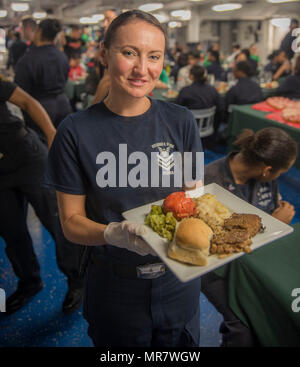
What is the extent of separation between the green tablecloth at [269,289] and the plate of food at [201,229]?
0.85ft

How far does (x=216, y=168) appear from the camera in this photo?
1410mm

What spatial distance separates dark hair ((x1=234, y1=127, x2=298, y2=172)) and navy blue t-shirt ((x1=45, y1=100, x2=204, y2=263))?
23.4 inches

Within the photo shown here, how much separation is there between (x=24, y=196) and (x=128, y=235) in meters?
0.97

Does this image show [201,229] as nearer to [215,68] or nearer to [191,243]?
[191,243]

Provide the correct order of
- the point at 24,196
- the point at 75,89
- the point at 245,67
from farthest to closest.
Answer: the point at 75,89
the point at 245,67
the point at 24,196

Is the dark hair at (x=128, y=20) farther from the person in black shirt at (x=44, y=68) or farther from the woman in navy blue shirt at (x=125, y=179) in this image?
the person in black shirt at (x=44, y=68)

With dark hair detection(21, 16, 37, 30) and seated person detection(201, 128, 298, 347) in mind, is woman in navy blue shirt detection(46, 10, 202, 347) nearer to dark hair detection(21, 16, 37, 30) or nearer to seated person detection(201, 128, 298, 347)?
seated person detection(201, 128, 298, 347)

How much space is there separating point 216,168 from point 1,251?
152cm

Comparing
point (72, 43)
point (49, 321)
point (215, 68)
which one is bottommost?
point (49, 321)

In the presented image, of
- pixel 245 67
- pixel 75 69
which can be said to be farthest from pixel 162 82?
pixel 75 69

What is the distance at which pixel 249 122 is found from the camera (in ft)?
10.5
